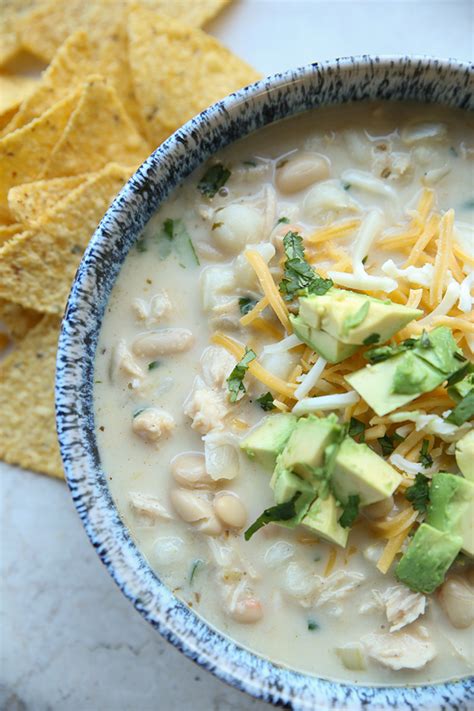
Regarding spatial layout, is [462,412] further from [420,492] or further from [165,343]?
[165,343]

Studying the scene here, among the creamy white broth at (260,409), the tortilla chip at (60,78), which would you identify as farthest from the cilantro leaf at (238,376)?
the tortilla chip at (60,78)

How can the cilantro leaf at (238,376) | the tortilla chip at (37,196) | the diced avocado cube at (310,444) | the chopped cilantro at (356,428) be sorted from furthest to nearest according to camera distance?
the tortilla chip at (37,196) < the cilantro leaf at (238,376) < the chopped cilantro at (356,428) < the diced avocado cube at (310,444)

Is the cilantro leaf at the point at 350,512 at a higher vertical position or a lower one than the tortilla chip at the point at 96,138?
lower

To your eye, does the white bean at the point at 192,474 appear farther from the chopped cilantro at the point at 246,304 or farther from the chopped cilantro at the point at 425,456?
the chopped cilantro at the point at 425,456

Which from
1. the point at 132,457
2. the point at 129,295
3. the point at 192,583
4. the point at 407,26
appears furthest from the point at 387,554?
the point at 407,26

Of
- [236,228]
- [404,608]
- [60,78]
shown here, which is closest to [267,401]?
[236,228]

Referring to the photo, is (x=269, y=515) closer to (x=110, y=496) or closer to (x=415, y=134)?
(x=110, y=496)
